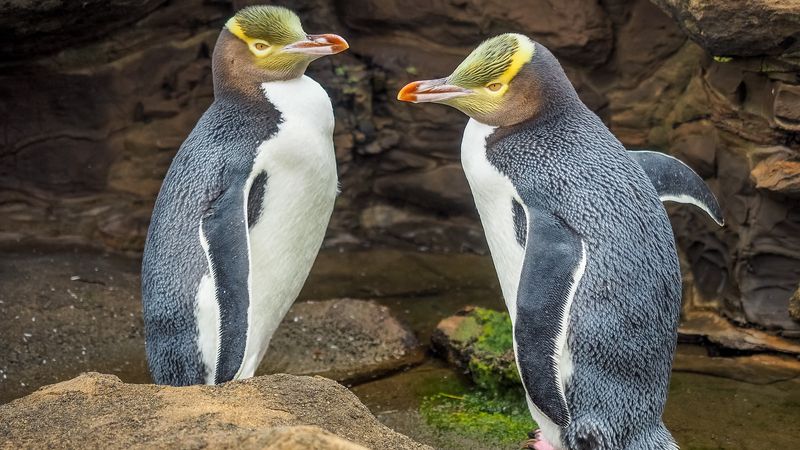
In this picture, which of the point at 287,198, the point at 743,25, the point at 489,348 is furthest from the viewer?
the point at 489,348

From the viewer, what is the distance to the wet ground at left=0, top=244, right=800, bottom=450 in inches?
182

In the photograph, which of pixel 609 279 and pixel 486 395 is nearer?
pixel 609 279

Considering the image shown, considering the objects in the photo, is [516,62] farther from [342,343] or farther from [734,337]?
[734,337]

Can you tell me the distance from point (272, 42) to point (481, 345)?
1.60 m

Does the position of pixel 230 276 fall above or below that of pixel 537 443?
above

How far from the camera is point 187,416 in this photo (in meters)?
3.10

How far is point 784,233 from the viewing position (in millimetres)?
5262

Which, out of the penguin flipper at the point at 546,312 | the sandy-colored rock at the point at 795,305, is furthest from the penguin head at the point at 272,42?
the sandy-colored rock at the point at 795,305

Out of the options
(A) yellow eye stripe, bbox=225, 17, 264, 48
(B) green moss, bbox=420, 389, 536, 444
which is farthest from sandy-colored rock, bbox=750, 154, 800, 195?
(A) yellow eye stripe, bbox=225, 17, 264, 48

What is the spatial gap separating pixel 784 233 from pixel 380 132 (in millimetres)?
2405

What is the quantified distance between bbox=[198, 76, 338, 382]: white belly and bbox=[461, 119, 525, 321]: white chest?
597 millimetres

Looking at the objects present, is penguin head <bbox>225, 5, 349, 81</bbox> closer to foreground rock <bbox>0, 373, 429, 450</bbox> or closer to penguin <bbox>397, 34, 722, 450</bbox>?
penguin <bbox>397, 34, 722, 450</bbox>

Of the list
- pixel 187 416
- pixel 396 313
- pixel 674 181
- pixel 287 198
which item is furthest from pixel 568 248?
pixel 396 313

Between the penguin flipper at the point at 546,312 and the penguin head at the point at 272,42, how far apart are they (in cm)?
113
